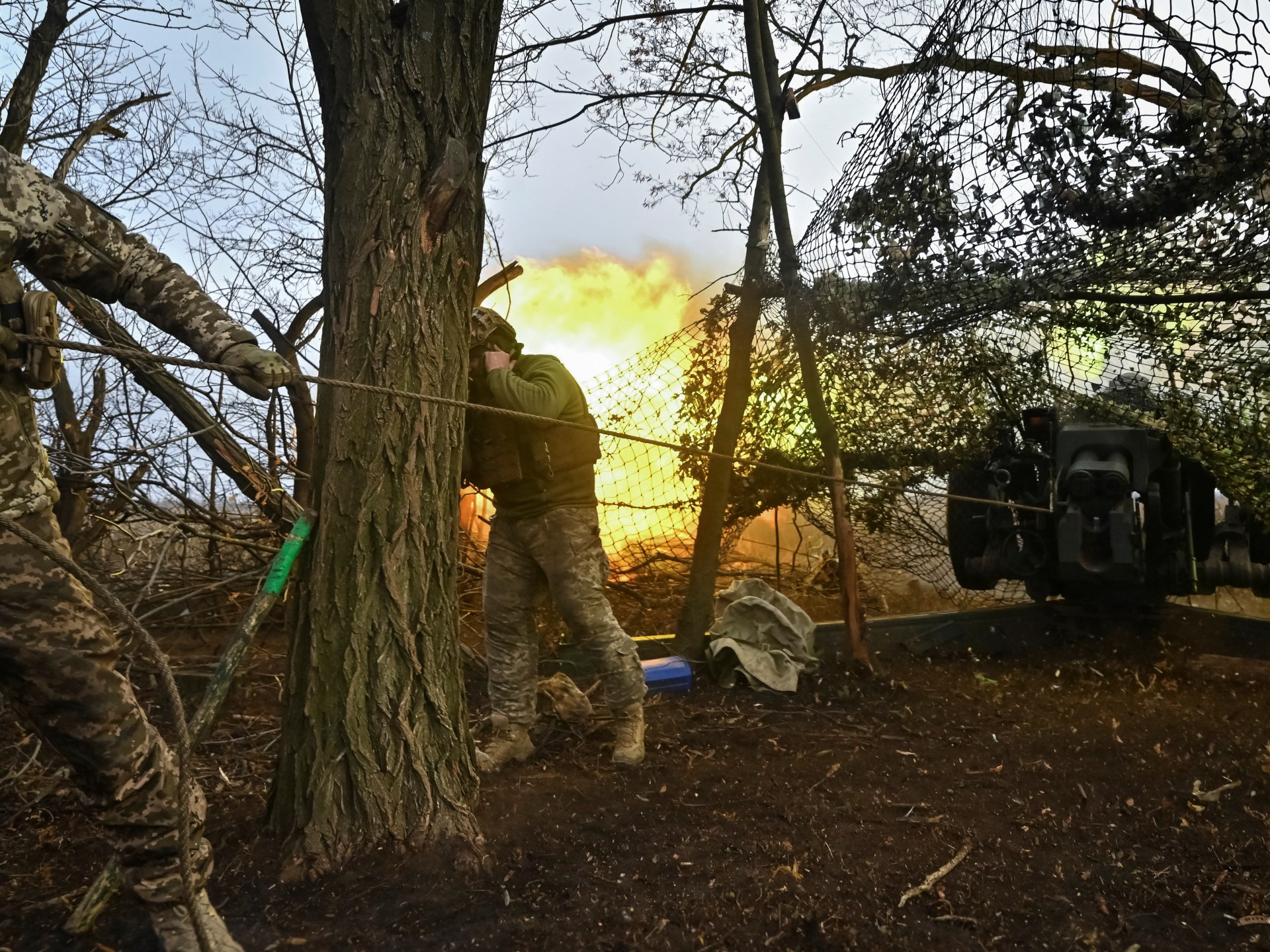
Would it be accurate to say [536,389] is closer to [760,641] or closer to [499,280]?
[499,280]

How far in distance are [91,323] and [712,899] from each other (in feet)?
11.9

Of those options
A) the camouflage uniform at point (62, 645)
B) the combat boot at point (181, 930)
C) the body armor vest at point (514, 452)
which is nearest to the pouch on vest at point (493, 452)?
the body armor vest at point (514, 452)

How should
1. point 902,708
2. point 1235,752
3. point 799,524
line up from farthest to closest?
1. point 799,524
2. point 902,708
3. point 1235,752

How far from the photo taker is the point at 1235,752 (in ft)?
12.7

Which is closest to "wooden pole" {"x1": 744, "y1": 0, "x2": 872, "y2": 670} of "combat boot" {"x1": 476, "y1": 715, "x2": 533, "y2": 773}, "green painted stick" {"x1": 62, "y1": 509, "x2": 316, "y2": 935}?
"combat boot" {"x1": 476, "y1": 715, "x2": 533, "y2": 773}

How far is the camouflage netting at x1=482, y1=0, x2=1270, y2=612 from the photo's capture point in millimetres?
3615

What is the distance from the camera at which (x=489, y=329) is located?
3965 mm

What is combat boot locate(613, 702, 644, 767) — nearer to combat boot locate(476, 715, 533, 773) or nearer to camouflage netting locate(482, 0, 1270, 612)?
combat boot locate(476, 715, 533, 773)

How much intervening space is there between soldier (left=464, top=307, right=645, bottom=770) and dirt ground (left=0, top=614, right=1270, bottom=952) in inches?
9.5

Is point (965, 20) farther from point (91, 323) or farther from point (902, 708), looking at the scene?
point (91, 323)

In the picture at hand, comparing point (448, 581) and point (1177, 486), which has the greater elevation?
point (1177, 486)

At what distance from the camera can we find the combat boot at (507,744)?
3.89 m

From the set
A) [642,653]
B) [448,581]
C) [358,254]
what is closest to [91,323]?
[358,254]

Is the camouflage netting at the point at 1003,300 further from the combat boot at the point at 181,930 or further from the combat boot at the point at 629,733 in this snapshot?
the combat boot at the point at 181,930
